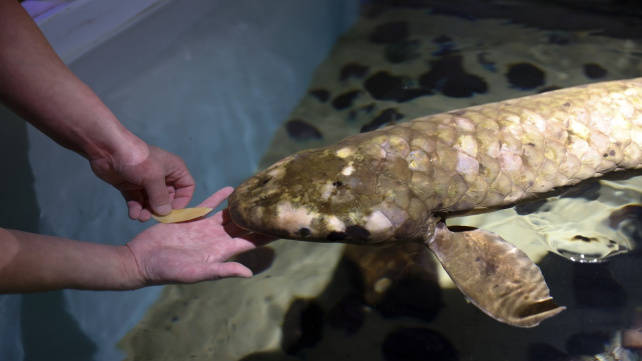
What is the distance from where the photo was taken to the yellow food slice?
87.0 inches

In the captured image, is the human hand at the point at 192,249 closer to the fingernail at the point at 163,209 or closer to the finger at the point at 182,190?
the fingernail at the point at 163,209

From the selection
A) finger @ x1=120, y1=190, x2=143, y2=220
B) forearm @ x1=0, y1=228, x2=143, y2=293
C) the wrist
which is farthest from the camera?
finger @ x1=120, y1=190, x2=143, y2=220

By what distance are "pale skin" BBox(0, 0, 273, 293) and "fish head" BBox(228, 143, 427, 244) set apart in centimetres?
25

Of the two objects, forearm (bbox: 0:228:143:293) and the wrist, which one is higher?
forearm (bbox: 0:228:143:293)

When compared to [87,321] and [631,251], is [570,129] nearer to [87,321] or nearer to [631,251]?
[631,251]

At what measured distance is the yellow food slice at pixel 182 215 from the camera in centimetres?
221

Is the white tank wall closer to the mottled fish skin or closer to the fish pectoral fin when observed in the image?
the mottled fish skin

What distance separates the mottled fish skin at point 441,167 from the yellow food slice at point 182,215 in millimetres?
322

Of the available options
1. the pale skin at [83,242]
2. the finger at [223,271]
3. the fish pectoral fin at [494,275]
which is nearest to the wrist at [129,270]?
the pale skin at [83,242]

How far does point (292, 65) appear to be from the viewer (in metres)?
4.23

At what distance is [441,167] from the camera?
2027 millimetres

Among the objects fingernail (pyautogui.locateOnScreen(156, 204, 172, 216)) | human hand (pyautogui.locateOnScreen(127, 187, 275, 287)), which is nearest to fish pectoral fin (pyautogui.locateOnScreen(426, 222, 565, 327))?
human hand (pyautogui.locateOnScreen(127, 187, 275, 287))

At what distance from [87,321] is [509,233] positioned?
104 inches

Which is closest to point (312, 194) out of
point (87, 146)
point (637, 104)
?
point (87, 146)
